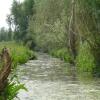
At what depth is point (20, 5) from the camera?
285ft

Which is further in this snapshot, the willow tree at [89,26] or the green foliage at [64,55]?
the green foliage at [64,55]

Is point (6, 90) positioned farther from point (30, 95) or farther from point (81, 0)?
point (81, 0)

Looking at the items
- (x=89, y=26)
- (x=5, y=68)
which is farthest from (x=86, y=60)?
(x=5, y=68)

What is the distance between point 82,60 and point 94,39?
3215mm

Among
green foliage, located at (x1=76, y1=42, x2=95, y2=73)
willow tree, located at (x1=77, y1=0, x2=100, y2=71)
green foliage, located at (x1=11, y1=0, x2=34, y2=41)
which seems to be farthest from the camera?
green foliage, located at (x1=11, y1=0, x2=34, y2=41)

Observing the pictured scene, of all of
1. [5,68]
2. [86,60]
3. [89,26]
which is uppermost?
[89,26]

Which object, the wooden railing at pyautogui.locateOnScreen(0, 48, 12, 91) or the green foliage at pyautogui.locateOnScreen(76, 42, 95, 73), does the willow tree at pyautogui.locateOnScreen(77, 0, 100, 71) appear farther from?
the wooden railing at pyautogui.locateOnScreen(0, 48, 12, 91)

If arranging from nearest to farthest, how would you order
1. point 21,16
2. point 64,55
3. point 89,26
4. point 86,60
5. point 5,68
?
point 5,68
point 89,26
point 86,60
point 64,55
point 21,16

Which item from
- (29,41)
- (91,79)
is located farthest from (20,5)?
(91,79)

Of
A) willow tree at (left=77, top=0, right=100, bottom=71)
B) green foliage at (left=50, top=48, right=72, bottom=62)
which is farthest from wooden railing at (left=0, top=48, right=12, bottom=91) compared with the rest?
green foliage at (left=50, top=48, right=72, bottom=62)

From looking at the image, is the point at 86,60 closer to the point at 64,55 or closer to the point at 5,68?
the point at 5,68

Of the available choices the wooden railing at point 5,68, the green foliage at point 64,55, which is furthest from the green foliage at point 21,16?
the wooden railing at point 5,68

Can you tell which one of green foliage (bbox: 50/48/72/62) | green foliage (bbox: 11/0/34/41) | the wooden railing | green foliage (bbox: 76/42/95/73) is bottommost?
green foliage (bbox: 50/48/72/62)

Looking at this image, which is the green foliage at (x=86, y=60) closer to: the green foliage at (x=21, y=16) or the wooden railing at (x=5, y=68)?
the wooden railing at (x=5, y=68)
